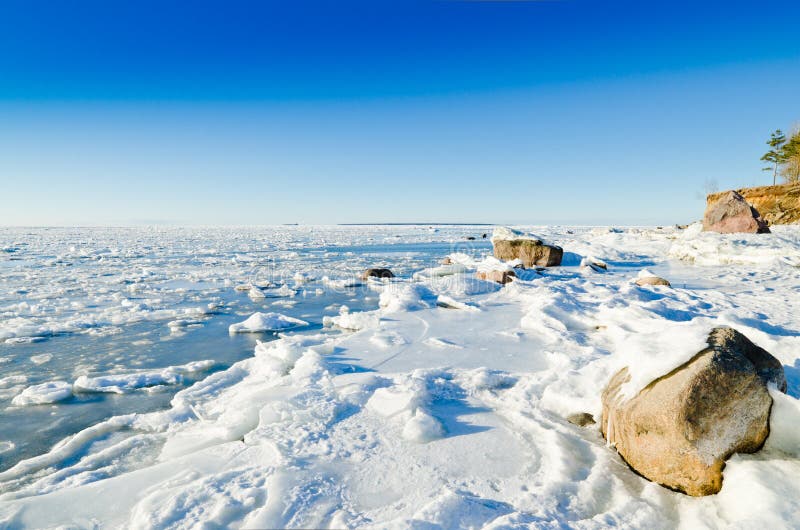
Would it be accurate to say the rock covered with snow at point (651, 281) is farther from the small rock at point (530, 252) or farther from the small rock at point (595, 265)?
the small rock at point (530, 252)

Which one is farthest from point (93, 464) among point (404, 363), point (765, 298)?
point (765, 298)

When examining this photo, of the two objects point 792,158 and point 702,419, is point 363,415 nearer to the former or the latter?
point 702,419

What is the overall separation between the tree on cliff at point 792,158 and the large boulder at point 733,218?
17392 millimetres

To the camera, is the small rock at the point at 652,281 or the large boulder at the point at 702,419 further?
the small rock at the point at 652,281

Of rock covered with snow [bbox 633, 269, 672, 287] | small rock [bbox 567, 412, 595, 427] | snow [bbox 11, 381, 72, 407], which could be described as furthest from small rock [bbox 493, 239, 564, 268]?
snow [bbox 11, 381, 72, 407]

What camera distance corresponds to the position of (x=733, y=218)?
1525 centimetres

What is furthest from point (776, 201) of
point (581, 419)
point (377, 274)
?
point (581, 419)

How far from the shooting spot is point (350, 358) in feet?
15.4

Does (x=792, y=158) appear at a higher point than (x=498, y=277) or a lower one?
higher

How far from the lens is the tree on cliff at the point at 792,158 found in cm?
2764

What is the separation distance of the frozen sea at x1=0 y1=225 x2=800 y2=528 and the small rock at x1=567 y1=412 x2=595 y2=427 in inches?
1.8

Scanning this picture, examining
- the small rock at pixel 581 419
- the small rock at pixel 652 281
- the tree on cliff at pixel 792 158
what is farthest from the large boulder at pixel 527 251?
the tree on cliff at pixel 792 158

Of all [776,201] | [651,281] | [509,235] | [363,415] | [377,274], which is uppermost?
[776,201]

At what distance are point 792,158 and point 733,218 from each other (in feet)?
72.7
